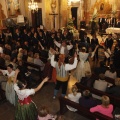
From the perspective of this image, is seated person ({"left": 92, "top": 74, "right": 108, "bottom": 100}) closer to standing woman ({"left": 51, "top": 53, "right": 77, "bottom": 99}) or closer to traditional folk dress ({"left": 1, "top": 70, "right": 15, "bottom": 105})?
standing woman ({"left": 51, "top": 53, "right": 77, "bottom": 99})

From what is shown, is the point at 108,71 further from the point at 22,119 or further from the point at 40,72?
the point at 22,119

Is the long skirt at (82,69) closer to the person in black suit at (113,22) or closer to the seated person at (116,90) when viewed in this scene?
the seated person at (116,90)

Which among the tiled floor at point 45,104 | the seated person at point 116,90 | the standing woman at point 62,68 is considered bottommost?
the tiled floor at point 45,104

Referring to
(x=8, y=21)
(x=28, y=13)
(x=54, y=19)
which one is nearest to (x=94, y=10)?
(x=54, y=19)

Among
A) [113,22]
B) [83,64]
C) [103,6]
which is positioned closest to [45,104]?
[83,64]

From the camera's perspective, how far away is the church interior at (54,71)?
4.29 m

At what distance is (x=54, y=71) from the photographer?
266 inches

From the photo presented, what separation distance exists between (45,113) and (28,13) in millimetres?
13894

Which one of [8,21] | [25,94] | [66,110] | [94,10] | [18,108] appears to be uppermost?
[94,10]

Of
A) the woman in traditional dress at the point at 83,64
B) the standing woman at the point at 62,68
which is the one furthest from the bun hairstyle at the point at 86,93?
the woman in traditional dress at the point at 83,64

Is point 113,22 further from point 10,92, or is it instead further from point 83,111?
point 83,111

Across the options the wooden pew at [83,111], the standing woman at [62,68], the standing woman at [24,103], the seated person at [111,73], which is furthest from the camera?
the seated person at [111,73]

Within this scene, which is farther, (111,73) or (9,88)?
(111,73)

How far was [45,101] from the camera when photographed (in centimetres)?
578
